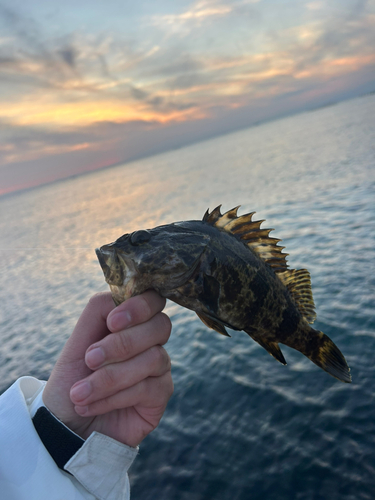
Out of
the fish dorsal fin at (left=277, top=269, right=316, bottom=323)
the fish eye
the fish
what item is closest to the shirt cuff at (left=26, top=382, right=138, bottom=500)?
the fish

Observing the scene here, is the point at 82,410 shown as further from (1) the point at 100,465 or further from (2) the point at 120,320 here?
(2) the point at 120,320

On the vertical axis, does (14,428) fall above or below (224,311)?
below

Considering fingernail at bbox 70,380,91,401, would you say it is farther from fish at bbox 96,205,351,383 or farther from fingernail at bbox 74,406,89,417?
fish at bbox 96,205,351,383

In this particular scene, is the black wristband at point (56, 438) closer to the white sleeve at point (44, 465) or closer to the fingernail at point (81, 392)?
the white sleeve at point (44, 465)

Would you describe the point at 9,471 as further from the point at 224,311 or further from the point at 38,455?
the point at 224,311

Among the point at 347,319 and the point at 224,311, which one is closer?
the point at 224,311

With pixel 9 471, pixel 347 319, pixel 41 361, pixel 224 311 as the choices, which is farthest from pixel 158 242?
pixel 41 361

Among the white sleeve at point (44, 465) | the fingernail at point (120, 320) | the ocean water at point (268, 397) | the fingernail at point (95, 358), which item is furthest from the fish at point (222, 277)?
the ocean water at point (268, 397)
